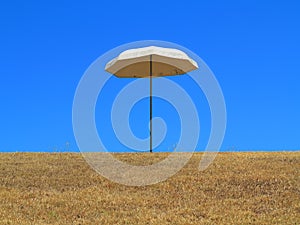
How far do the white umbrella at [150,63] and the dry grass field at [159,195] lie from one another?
3.90 m

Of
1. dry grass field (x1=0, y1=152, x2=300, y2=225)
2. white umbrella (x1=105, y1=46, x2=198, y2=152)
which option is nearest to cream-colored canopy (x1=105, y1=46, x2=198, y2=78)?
white umbrella (x1=105, y1=46, x2=198, y2=152)

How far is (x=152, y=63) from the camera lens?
Answer: 1797 centimetres

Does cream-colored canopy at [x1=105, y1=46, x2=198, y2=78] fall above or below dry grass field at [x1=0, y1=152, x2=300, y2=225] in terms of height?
above

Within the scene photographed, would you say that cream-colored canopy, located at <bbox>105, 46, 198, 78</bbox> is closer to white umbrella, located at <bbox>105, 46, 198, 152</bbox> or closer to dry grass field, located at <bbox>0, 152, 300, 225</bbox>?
white umbrella, located at <bbox>105, 46, 198, 152</bbox>

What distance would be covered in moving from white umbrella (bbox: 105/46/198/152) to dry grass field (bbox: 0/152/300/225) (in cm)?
390

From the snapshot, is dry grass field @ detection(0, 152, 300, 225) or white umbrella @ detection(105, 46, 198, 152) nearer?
dry grass field @ detection(0, 152, 300, 225)

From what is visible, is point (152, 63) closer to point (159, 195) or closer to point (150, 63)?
point (150, 63)

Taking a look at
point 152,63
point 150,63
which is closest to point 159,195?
point 150,63

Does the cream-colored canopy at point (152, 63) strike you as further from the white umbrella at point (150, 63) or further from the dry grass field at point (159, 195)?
the dry grass field at point (159, 195)

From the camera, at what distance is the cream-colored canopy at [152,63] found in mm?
16719

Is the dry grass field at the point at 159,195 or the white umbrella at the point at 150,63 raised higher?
the white umbrella at the point at 150,63

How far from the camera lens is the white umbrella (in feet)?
54.9

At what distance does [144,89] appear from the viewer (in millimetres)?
17766

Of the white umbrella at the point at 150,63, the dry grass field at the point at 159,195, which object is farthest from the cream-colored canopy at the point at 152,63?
the dry grass field at the point at 159,195
